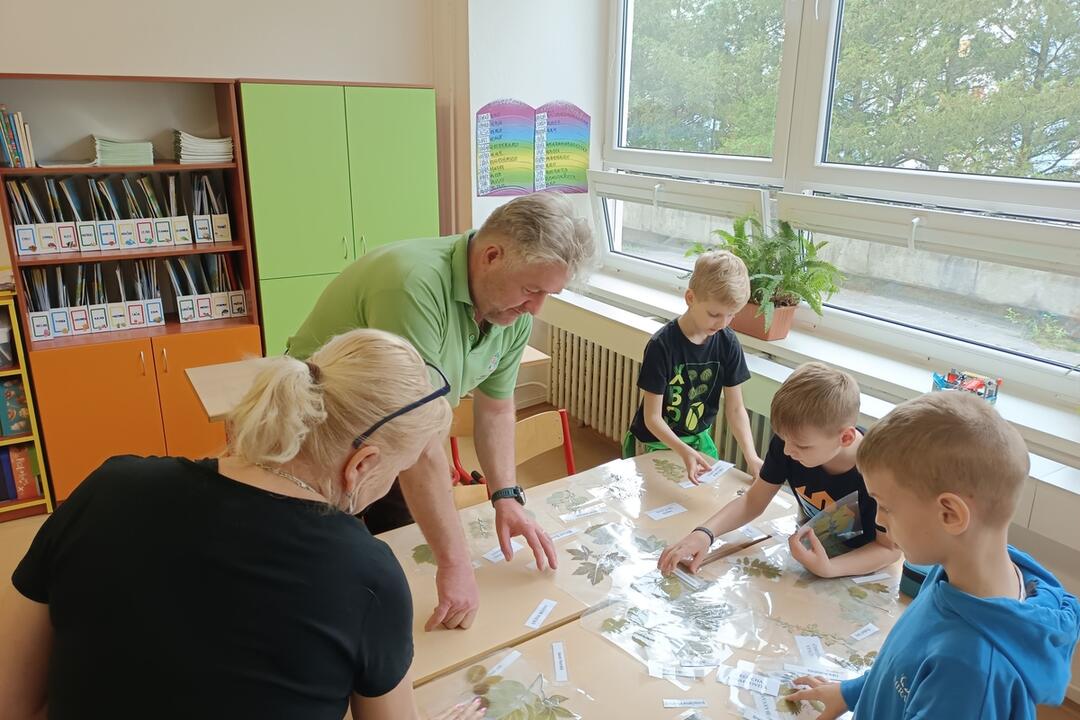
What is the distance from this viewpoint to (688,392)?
241 cm

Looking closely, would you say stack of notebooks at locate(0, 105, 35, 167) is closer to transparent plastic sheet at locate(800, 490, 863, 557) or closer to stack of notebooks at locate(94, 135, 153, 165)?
stack of notebooks at locate(94, 135, 153, 165)

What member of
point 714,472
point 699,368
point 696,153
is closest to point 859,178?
point 696,153

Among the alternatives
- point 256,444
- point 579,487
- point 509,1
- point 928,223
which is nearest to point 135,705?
point 256,444

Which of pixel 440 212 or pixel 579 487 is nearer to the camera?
pixel 579 487

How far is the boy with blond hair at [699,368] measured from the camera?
2.24 m

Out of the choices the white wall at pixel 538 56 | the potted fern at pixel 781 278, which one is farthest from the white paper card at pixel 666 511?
the white wall at pixel 538 56

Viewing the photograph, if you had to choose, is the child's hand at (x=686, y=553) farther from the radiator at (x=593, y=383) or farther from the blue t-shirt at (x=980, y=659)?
the radiator at (x=593, y=383)

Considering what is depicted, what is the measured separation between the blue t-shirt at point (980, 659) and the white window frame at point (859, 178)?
1.89 meters

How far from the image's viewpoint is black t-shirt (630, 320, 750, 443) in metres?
2.35

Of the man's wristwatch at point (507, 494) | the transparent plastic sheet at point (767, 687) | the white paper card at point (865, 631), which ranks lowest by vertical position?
the transparent plastic sheet at point (767, 687)

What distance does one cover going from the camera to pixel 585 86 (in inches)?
170

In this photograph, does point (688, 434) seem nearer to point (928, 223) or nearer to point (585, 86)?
point (928, 223)

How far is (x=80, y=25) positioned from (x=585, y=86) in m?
2.52

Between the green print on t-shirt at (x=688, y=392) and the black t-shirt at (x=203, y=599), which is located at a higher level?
the black t-shirt at (x=203, y=599)
